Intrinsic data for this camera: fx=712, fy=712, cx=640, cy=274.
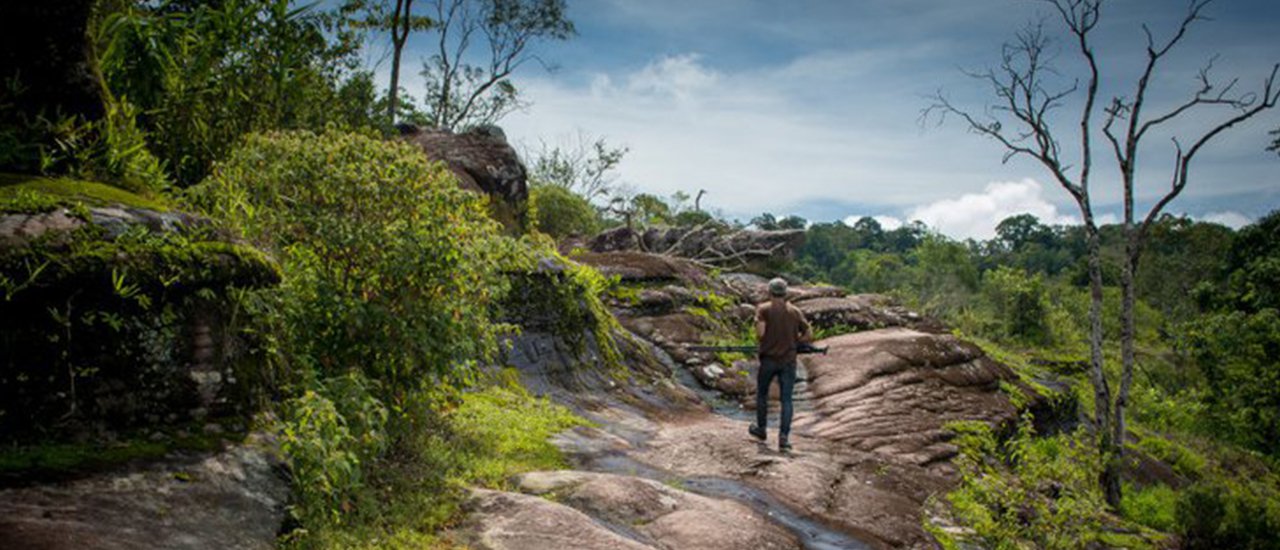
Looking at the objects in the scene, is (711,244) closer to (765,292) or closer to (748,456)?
(765,292)

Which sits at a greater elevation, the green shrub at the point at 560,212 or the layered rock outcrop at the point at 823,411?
the green shrub at the point at 560,212

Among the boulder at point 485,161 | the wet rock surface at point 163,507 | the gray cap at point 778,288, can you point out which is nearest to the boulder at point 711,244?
the boulder at point 485,161

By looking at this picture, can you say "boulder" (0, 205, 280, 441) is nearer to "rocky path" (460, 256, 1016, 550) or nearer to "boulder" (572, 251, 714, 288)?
"rocky path" (460, 256, 1016, 550)

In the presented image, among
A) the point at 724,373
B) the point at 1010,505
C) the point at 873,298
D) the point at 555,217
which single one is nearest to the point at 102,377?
the point at 1010,505

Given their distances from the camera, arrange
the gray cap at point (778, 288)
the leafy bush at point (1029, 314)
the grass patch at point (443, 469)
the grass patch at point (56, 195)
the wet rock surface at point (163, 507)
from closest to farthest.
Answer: the wet rock surface at point (163, 507), the grass patch at point (56, 195), the grass patch at point (443, 469), the gray cap at point (778, 288), the leafy bush at point (1029, 314)

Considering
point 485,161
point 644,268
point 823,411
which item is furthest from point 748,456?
point 485,161

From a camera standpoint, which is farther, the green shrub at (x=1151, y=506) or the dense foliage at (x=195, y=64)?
the green shrub at (x=1151, y=506)

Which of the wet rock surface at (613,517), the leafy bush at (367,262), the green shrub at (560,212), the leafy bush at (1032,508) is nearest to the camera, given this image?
the wet rock surface at (613,517)

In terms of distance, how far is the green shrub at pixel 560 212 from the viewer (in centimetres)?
3062

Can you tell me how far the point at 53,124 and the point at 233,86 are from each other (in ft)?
6.35

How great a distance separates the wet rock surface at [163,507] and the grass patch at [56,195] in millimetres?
1510

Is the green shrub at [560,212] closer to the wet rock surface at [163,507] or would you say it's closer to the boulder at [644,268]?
the boulder at [644,268]

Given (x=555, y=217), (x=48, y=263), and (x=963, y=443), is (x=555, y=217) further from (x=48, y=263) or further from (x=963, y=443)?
(x=48, y=263)

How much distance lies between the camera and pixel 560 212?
104 feet
